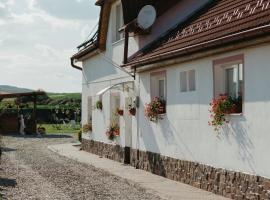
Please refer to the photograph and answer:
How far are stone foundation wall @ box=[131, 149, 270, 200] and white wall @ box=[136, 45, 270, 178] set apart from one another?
0.14 meters

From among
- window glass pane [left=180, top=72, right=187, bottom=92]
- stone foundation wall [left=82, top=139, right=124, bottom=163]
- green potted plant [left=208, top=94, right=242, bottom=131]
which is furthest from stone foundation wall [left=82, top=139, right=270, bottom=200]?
window glass pane [left=180, top=72, right=187, bottom=92]

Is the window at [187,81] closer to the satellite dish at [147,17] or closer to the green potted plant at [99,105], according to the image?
the satellite dish at [147,17]

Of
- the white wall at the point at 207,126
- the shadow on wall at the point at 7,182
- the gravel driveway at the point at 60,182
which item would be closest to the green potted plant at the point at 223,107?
the white wall at the point at 207,126

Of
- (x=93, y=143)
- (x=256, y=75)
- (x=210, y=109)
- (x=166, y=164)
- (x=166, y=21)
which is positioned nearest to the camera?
(x=256, y=75)

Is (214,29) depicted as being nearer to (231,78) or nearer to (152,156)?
(231,78)

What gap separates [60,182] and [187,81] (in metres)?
3.95

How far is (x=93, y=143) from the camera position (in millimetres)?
22281

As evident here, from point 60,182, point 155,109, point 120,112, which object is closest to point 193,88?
point 155,109

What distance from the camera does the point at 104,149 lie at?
20375 millimetres

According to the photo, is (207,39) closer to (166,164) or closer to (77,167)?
(166,164)

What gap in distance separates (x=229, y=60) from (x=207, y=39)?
2.68 ft

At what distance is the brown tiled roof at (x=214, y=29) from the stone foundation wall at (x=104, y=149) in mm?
3965

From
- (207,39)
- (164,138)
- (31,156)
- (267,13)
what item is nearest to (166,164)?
(164,138)

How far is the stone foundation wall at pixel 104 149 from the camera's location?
1836 centimetres
